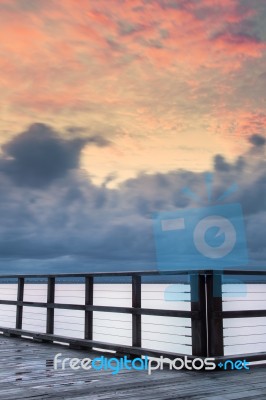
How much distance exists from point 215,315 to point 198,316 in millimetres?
237

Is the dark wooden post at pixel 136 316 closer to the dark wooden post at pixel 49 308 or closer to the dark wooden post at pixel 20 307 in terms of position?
the dark wooden post at pixel 49 308

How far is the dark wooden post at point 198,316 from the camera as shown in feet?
22.0

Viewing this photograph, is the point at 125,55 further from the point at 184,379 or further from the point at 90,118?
the point at 184,379

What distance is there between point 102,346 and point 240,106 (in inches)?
505

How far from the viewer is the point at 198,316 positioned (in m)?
6.78

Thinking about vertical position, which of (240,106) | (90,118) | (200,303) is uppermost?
(90,118)

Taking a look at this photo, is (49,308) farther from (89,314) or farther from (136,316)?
(136,316)

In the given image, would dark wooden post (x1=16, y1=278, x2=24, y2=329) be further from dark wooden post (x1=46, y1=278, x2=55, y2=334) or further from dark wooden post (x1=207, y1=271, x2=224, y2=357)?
dark wooden post (x1=207, y1=271, x2=224, y2=357)

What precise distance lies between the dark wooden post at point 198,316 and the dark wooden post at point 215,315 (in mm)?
70

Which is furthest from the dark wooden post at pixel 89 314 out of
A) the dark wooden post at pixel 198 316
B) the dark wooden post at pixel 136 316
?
the dark wooden post at pixel 198 316

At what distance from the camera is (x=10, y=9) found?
1366 centimetres

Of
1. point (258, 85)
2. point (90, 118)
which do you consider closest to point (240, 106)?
point (258, 85)

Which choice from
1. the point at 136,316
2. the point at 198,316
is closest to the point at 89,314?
the point at 136,316

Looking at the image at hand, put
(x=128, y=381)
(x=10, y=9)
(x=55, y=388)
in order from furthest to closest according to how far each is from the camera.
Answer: (x=10, y=9), (x=128, y=381), (x=55, y=388)
